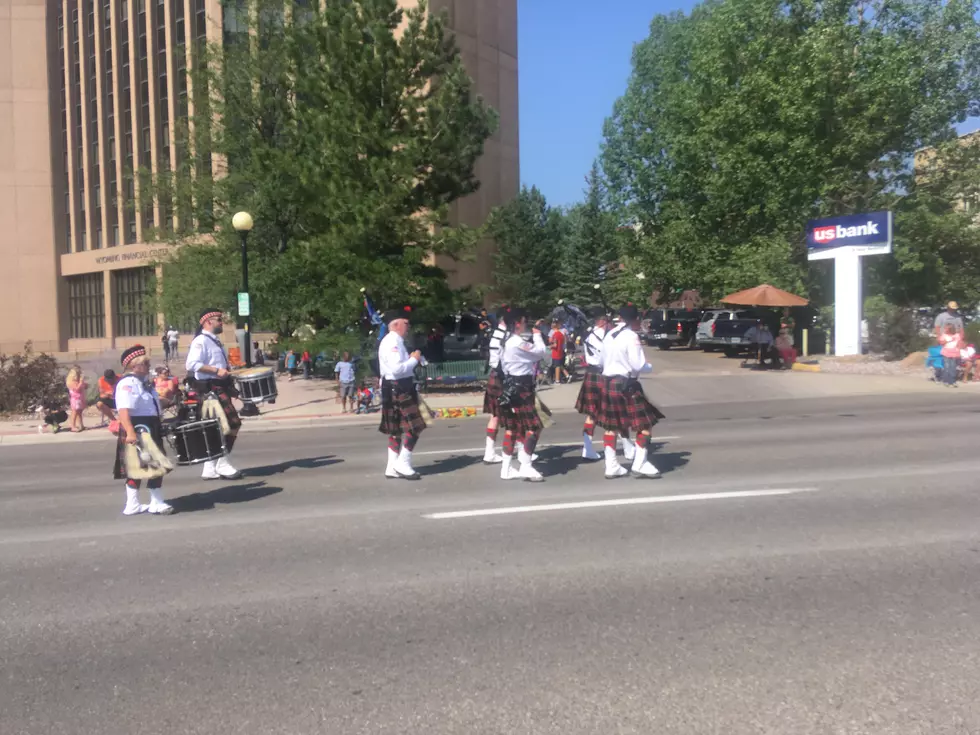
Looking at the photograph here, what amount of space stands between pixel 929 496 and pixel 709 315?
1056 inches

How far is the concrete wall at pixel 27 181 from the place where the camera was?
180ft

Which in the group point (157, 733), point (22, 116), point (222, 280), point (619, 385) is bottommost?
point (157, 733)

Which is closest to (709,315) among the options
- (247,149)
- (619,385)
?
(247,149)

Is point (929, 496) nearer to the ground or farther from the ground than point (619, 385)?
nearer to the ground

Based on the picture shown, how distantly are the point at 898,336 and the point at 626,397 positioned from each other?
58.9ft

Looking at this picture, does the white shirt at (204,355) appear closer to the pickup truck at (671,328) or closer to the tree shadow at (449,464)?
the tree shadow at (449,464)

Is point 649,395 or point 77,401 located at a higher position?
point 77,401

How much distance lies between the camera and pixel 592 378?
9.83m

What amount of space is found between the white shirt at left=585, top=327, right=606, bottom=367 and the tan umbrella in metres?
16.6

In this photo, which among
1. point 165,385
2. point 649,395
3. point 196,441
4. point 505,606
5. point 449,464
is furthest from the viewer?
point 649,395

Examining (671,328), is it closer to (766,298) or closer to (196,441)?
(766,298)

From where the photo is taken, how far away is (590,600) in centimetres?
520

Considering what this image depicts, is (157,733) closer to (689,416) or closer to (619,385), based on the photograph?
(619,385)

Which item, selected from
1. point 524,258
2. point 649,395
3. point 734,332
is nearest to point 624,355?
point 649,395
